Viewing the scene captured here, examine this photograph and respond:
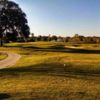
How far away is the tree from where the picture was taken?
7344 cm

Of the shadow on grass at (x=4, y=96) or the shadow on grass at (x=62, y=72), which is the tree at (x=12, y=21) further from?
the shadow on grass at (x=4, y=96)

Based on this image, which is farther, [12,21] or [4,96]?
[12,21]

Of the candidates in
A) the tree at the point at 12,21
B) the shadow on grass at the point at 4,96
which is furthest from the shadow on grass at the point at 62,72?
the tree at the point at 12,21

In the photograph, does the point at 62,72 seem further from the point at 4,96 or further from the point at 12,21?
the point at 12,21

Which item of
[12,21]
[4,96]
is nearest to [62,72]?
[4,96]

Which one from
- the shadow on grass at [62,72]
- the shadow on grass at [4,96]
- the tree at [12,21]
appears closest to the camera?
the shadow on grass at [4,96]

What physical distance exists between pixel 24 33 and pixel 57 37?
3321 inches

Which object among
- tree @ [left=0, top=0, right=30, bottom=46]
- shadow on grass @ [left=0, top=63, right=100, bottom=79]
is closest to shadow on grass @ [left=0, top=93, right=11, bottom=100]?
shadow on grass @ [left=0, top=63, right=100, bottom=79]

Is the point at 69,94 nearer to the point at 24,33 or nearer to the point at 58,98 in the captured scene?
the point at 58,98

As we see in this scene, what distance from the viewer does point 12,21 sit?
7344 centimetres

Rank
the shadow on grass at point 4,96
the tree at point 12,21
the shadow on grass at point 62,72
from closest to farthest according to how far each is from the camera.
Result: 1. the shadow on grass at point 4,96
2. the shadow on grass at point 62,72
3. the tree at point 12,21

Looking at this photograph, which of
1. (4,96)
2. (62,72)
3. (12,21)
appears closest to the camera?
(4,96)

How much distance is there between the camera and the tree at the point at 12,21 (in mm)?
73438

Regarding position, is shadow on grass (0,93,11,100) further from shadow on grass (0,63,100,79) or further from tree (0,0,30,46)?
tree (0,0,30,46)
